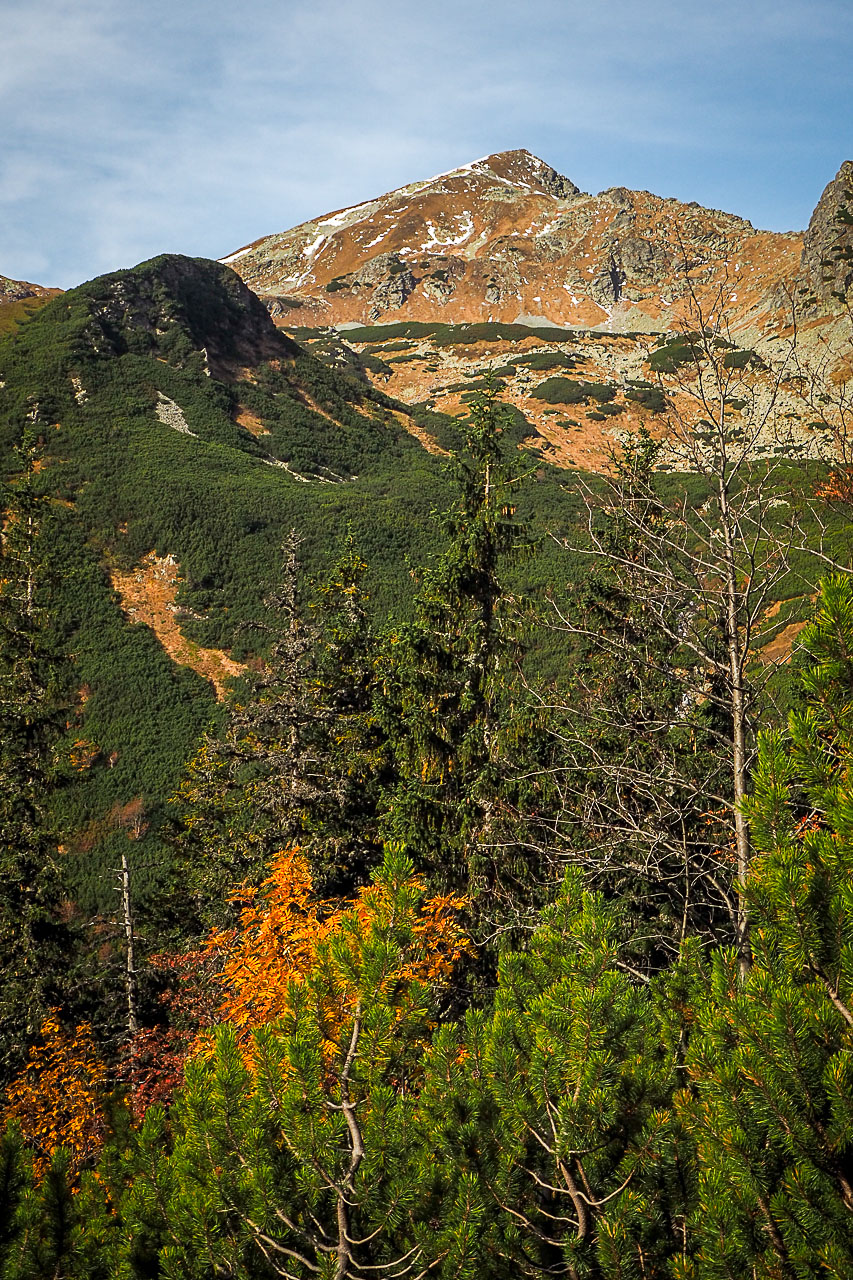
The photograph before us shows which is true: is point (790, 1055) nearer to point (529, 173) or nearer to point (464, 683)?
point (464, 683)

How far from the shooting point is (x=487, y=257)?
13575 cm

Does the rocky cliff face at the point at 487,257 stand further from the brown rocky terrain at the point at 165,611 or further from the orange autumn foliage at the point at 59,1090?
the orange autumn foliage at the point at 59,1090

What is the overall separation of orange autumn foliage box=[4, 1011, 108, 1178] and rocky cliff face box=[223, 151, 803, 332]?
10356 centimetres

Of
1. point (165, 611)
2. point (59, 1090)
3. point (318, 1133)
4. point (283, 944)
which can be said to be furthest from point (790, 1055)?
point (165, 611)

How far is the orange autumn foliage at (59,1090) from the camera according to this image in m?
9.41

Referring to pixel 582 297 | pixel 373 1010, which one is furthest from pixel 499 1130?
pixel 582 297

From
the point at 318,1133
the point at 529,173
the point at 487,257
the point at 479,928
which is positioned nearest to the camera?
the point at 318,1133

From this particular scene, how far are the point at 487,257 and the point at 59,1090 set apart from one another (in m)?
147

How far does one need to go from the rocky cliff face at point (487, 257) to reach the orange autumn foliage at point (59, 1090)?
104 m

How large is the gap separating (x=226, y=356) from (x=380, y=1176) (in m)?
77.4

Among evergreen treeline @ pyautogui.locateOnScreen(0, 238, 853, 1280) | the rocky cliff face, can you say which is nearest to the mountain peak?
the rocky cliff face

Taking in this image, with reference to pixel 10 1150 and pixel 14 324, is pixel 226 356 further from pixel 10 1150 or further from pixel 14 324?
pixel 10 1150

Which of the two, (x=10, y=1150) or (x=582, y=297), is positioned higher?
(x=582, y=297)

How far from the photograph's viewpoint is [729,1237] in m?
2.14
